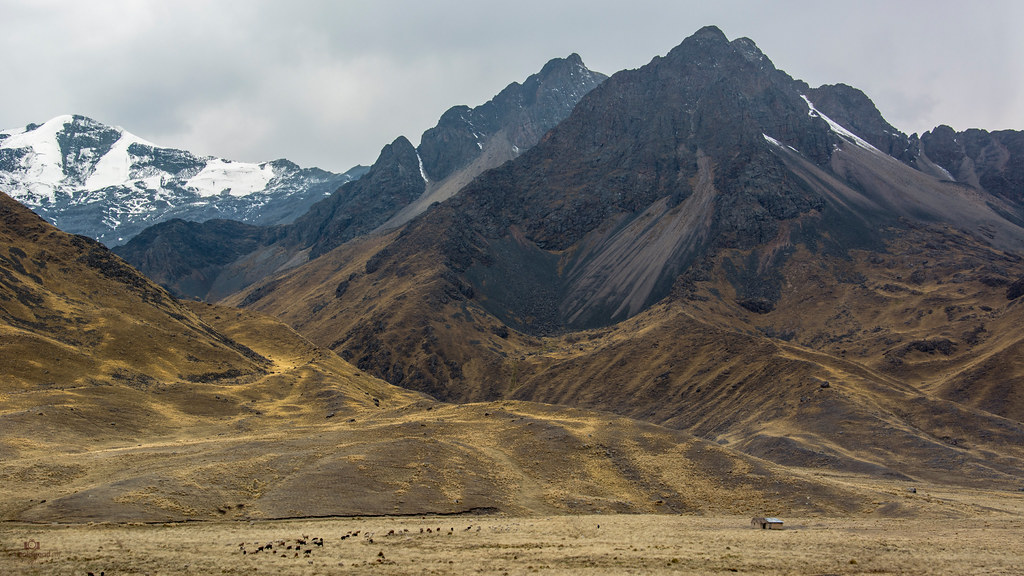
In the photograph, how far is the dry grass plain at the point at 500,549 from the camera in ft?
118

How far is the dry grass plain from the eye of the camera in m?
36.1

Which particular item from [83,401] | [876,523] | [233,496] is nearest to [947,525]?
[876,523]

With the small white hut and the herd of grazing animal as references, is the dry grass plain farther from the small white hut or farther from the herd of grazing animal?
the small white hut

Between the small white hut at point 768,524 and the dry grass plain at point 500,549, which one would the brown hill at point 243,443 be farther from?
the small white hut at point 768,524

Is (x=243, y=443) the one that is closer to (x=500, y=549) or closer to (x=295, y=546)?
(x=295, y=546)

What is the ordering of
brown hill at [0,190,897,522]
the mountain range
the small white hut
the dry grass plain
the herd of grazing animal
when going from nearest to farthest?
1. the dry grass plain
2. the herd of grazing animal
3. the small white hut
4. brown hill at [0,190,897,522]
5. the mountain range

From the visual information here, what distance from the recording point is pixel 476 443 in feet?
226

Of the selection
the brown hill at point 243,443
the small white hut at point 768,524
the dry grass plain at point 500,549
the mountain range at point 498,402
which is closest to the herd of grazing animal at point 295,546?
the dry grass plain at point 500,549

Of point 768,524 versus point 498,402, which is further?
point 498,402

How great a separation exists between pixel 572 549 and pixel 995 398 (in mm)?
116809

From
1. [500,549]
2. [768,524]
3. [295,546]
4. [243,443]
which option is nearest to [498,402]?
[243,443]

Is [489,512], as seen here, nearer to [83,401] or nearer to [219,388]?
[83,401]

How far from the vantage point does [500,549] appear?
40.1 meters

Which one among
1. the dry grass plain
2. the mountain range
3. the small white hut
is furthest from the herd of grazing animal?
the small white hut
